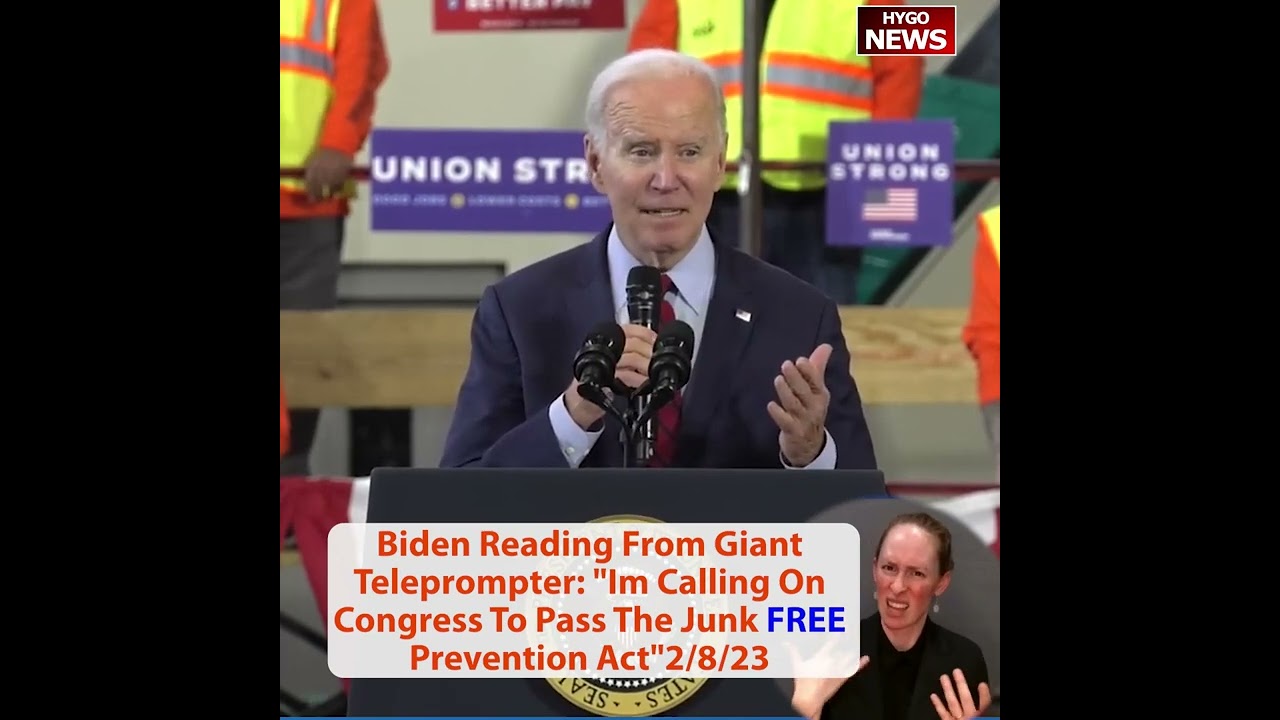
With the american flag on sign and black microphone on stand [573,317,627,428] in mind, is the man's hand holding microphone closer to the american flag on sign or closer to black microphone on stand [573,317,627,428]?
black microphone on stand [573,317,627,428]

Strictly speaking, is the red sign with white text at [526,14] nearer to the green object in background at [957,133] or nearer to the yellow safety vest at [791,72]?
the yellow safety vest at [791,72]

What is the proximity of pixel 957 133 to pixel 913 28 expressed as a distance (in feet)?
1.71

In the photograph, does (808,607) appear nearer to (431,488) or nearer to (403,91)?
(431,488)

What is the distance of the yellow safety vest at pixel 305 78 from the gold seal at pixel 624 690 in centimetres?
106

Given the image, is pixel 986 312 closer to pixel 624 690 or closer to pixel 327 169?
pixel 624 690

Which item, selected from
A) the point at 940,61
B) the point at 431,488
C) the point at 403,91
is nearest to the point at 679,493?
the point at 431,488

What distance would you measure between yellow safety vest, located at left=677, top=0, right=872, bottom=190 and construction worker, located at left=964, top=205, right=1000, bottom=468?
318 millimetres

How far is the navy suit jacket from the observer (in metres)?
2.53

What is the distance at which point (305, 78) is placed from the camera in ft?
10.2

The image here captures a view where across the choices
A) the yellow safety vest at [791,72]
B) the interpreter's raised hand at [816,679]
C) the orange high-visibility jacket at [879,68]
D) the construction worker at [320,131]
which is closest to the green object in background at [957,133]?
the orange high-visibility jacket at [879,68]

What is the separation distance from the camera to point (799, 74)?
3057mm

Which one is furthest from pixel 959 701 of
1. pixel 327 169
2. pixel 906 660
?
pixel 327 169

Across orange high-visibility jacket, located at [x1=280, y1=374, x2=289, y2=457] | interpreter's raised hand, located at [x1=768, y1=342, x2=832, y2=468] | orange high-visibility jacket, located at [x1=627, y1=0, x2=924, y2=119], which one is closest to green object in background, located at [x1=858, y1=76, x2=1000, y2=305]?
orange high-visibility jacket, located at [x1=627, y1=0, x2=924, y2=119]

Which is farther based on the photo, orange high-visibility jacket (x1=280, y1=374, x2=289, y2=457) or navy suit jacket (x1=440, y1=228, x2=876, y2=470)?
orange high-visibility jacket (x1=280, y1=374, x2=289, y2=457)
